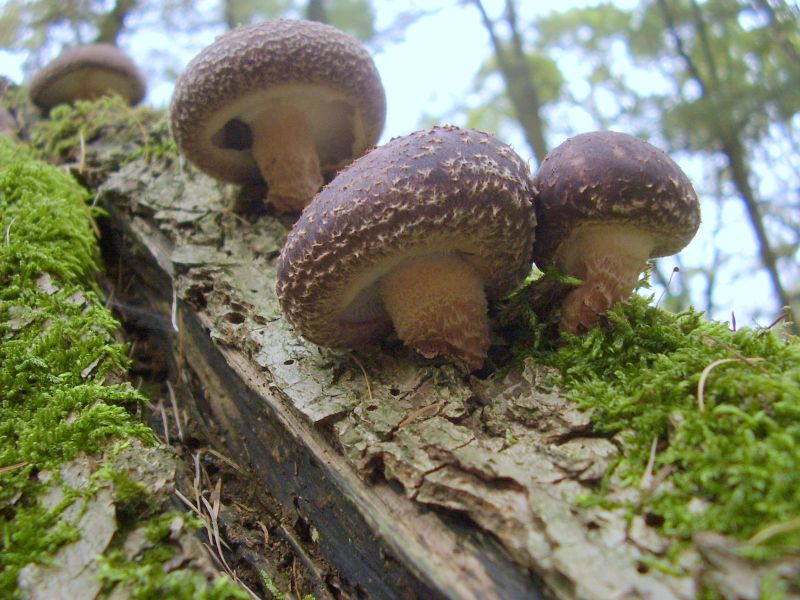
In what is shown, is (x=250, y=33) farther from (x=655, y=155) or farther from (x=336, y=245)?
→ (x=655, y=155)

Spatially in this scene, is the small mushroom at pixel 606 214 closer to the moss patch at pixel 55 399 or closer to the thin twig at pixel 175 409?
the moss patch at pixel 55 399

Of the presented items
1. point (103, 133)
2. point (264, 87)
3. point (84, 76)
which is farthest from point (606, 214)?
point (84, 76)

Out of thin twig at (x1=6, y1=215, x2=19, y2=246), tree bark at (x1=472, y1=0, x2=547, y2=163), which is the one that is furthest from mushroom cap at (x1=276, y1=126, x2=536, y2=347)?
tree bark at (x1=472, y1=0, x2=547, y2=163)

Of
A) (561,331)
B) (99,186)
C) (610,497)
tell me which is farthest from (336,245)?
(99,186)

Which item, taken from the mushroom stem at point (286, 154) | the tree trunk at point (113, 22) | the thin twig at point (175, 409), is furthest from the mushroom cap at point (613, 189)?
the tree trunk at point (113, 22)

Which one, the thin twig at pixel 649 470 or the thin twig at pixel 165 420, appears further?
the thin twig at pixel 165 420

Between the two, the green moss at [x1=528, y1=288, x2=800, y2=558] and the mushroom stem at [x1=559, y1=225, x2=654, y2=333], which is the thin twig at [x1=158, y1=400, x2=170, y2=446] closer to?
the green moss at [x1=528, y1=288, x2=800, y2=558]

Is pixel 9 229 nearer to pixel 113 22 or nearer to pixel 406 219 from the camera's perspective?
pixel 406 219
